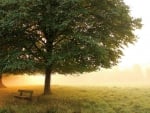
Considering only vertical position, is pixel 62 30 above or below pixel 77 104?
above

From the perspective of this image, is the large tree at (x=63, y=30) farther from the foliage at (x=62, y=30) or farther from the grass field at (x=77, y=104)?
the grass field at (x=77, y=104)

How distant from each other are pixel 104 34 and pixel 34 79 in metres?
67.8

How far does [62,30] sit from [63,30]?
269 millimetres

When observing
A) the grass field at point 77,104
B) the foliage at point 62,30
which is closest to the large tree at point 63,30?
the foliage at point 62,30

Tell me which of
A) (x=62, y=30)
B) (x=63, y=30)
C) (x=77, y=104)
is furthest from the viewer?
(x=63, y=30)

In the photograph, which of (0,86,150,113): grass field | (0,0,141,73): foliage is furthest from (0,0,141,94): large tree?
(0,86,150,113): grass field

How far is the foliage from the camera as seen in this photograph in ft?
106

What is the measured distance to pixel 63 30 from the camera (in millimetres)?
34781

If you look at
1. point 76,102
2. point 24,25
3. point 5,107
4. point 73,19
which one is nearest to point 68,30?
point 73,19

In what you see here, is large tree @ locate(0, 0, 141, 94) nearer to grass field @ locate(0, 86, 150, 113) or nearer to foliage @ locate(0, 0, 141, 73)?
foliage @ locate(0, 0, 141, 73)

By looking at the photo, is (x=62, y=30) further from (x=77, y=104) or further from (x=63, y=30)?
(x=77, y=104)

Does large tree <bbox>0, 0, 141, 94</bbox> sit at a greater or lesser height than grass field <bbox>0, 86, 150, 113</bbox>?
greater

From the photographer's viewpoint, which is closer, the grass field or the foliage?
the grass field

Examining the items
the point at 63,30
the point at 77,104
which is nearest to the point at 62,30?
the point at 63,30
